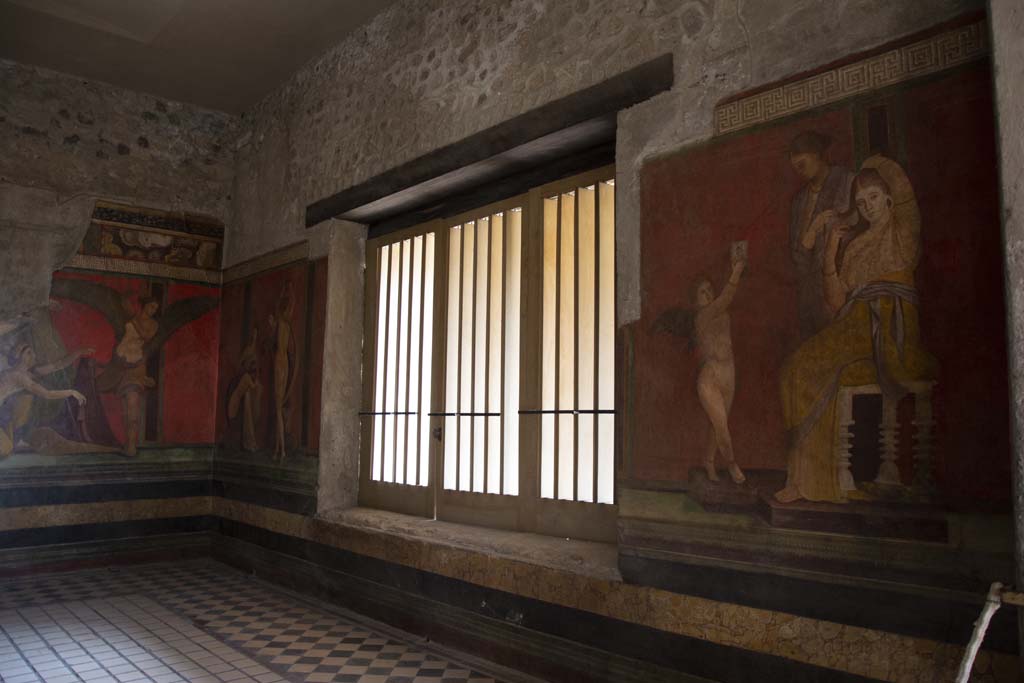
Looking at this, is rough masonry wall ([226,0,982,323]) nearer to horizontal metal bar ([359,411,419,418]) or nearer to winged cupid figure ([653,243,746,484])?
winged cupid figure ([653,243,746,484])

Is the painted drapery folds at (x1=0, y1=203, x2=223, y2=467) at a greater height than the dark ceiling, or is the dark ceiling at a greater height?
the dark ceiling

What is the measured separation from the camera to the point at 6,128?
21.2ft

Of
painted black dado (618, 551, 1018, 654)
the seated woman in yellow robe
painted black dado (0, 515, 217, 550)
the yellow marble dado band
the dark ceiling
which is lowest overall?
painted black dado (0, 515, 217, 550)

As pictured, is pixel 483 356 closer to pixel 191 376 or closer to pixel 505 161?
pixel 505 161

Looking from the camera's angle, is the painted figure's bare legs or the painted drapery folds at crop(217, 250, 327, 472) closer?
the painted figure's bare legs

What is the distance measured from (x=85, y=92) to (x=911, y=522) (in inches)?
287

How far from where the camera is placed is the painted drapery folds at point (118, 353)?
6.48 m

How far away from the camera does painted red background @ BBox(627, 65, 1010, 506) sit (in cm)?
240

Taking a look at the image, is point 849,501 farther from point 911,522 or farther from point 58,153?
point 58,153

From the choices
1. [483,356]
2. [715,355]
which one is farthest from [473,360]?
[715,355]

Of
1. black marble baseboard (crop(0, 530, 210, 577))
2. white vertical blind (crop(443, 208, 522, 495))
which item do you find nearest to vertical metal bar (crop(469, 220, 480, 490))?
white vertical blind (crop(443, 208, 522, 495))

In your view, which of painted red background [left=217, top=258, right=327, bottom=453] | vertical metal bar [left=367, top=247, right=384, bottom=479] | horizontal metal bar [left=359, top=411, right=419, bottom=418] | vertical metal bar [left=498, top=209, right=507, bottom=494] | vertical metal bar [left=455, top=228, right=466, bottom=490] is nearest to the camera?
vertical metal bar [left=498, top=209, right=507, bottom=494]

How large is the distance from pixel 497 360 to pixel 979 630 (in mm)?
3101

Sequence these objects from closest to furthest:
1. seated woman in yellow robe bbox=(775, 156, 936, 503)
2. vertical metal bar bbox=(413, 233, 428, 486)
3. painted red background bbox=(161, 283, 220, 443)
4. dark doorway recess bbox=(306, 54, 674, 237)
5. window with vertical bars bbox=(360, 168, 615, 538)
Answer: seated woman in yellow robe bbox=(775, 156, 936, 503), dark doorway recess bbox=(306, 54, 674, 237), window with vertical bars bbox=(360, 168, 615, 538), vertical metal bar bbox=(413, 233, 428, 486), painted red background bbox=(161, 283, 220, 443)
